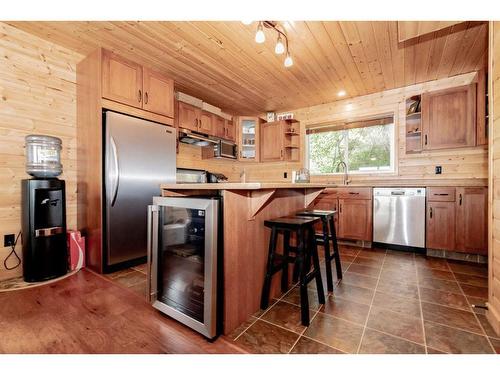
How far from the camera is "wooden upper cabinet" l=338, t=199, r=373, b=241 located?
3.35m

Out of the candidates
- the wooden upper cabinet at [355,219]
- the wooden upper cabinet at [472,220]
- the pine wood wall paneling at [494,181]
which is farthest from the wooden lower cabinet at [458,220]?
the pine wood wall paneling at [494,181]

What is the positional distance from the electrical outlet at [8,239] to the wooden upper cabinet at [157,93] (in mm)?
1854

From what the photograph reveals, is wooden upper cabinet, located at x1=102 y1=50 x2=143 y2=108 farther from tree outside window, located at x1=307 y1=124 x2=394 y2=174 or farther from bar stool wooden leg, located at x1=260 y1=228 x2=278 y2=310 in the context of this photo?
tree outside window, located at x1=307 y1=124 x2=394 y2=174

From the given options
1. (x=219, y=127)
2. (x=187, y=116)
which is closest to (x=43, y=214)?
(x=187, y=116)

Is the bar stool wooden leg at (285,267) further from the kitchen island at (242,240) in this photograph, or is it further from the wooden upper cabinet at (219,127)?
the wooden upper cabinet at (219,127)

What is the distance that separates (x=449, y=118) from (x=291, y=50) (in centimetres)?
236

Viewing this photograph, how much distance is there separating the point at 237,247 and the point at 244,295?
1.21 ft

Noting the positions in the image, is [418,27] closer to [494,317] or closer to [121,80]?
[494,317]

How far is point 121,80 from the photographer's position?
97.7 inches

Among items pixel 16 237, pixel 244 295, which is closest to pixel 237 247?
pixel 244 295

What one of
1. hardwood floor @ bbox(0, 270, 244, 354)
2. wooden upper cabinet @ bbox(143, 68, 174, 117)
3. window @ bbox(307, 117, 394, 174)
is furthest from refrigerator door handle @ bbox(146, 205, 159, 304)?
window @ bbox(307, 117, 394, 174)

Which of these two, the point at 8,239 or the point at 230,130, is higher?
the point at 230,130

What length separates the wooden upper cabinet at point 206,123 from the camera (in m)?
3.85

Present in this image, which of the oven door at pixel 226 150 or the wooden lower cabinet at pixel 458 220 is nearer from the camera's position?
the wooden lower cabinet at pixel 458 220
